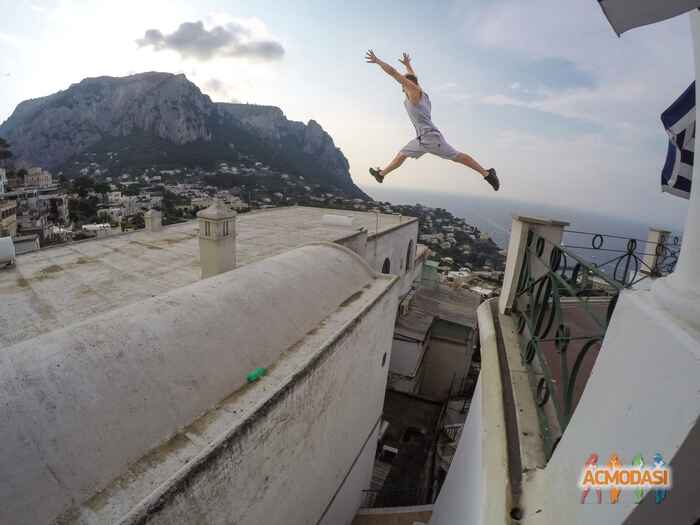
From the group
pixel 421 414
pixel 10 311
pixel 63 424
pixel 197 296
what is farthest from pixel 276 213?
pixel 63 424

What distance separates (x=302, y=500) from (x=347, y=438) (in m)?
1.57

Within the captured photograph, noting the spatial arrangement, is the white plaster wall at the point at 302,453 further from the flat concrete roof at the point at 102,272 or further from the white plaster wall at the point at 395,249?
the white plaster wall at the point at 395,249

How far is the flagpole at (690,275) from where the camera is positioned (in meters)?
1.16

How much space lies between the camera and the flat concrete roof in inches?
213

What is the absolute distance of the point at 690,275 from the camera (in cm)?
128

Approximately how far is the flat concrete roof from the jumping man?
15.8 ft

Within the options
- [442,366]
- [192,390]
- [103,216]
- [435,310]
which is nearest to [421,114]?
[192,390]

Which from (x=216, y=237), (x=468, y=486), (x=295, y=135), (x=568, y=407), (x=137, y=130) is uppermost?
(x=295, y=135)

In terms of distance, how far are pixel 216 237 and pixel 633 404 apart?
229 inches

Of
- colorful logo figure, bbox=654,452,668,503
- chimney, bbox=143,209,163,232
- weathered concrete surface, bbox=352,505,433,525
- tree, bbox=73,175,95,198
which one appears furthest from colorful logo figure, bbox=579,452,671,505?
tree, bbox=73,175,95,198

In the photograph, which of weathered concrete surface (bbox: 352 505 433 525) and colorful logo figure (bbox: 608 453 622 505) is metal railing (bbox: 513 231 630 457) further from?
weathered concrete surface (bbox: 352 505 433 525)

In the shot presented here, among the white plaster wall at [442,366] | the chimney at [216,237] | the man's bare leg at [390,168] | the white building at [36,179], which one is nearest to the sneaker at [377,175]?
the man's bare leg at [390,168]

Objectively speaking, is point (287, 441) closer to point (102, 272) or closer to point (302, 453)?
point (302, 453)

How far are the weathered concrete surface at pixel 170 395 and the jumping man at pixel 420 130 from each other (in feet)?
9.32
